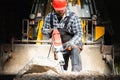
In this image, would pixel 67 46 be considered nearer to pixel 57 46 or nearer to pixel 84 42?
pixel 57 46

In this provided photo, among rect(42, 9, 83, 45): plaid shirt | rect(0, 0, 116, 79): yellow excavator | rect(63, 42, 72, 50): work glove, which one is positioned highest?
rect(42, 9, 83, 45): plaid shirt

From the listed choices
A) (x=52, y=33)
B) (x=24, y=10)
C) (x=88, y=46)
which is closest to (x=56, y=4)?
(x=52, y=33)

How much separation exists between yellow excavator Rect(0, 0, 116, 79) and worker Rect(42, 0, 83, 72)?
285cm

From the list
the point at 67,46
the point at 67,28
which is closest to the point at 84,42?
the point at 67,28

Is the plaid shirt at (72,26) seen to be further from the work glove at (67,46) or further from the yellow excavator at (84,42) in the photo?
the yellow excavator at (84,42)

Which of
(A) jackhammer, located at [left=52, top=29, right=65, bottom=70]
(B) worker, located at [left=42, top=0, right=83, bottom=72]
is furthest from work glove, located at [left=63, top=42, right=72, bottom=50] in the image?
(A) jackhammer, located at [left=52, top=29, right=65, bottom=70]

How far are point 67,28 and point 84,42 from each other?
355 cm

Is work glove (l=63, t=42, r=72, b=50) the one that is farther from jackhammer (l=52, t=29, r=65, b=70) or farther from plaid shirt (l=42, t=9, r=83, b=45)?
jackhammer (l=52, t=29, r=65, b=70)

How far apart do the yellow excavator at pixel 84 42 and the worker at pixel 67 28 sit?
2.85m

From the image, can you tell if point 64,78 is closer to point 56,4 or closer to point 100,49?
point 56,4

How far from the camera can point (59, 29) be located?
989 cm

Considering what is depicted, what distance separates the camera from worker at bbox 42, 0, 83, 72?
9.34m

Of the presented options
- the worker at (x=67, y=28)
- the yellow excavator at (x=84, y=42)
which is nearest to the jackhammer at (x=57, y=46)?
the worker at (x=67, y=28)

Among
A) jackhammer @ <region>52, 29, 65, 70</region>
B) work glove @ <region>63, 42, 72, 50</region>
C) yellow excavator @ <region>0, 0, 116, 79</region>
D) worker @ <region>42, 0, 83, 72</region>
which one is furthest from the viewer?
yellow excavator @ <region>0, 0, 116, 79</region>
